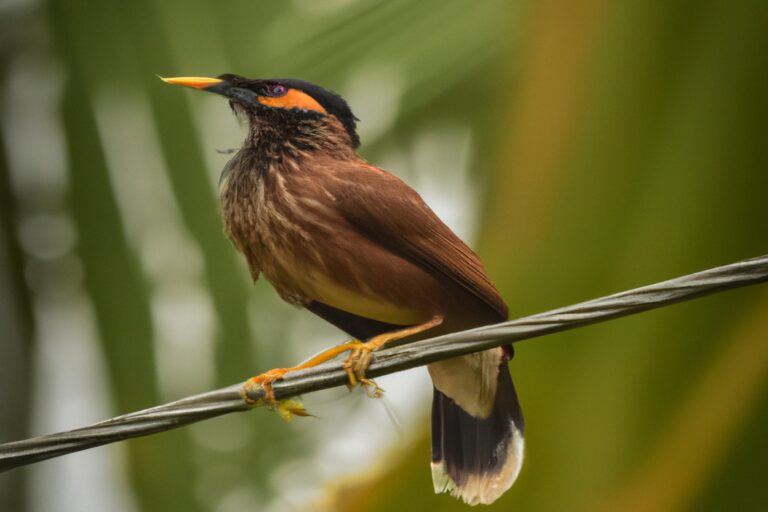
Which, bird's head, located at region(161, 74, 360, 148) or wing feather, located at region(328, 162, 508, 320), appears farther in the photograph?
bird's head, located at region(161, 74, 360, 148)

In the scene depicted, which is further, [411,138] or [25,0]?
[25,0]

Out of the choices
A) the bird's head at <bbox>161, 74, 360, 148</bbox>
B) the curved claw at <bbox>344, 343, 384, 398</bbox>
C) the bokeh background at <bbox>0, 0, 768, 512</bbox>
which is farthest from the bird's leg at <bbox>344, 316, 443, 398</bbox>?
the bird's head at <bbox>161, 74, 360, 148</bbox>

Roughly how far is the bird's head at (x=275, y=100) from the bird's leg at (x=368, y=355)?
0.61m

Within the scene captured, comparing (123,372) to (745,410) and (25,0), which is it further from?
(745,410)

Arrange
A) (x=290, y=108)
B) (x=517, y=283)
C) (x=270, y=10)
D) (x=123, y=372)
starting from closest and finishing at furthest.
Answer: (x=290, y=108) → (x=517, y=283) → (x=123, y=372) → (x=270, y=10)

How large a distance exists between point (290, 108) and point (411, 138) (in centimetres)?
125

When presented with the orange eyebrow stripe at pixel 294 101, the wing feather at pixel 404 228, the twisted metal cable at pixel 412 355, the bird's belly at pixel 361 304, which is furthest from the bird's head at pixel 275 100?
the twisted metal cable at pixel 412 355

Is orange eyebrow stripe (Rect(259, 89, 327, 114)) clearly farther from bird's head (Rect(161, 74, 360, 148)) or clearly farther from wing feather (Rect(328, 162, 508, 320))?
wing feather (Rect(328, 162, 508, 320))

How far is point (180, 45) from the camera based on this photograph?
446 centimetres

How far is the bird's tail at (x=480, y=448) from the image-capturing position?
3109 millimetres

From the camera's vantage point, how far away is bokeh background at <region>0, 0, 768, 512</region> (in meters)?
3.20

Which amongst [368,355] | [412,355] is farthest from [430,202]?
[412,355]

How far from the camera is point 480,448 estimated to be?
3.20 m

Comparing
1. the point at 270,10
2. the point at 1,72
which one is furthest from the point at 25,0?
the point at 270,10
